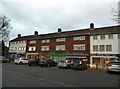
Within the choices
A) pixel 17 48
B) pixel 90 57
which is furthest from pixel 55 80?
pixel 17 48

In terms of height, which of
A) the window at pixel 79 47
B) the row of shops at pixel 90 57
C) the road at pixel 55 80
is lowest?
the road at pixel 55 80

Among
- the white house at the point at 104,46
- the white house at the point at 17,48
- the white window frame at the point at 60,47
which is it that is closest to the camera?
the white house at the point at 104,46

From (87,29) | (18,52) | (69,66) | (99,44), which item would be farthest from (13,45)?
(69,66)

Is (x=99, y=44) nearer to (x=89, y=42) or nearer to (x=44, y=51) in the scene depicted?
(x=89, y=42)

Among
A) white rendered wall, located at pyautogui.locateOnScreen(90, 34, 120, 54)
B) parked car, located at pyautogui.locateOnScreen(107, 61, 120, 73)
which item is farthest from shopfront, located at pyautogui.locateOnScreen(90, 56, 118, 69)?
parked car, located at pyautogui.locateOnScreen(107, 61, 120, 73)

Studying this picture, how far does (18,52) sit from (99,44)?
117 feet

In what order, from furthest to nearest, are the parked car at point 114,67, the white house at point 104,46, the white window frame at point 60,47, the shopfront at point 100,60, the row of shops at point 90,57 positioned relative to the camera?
the white window frame at point 60,47
the shopfront at point 100,60
the row of shops at point 90,57
the white house at point 104,46
the parked car at point 114,67

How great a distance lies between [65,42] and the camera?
2491 inches

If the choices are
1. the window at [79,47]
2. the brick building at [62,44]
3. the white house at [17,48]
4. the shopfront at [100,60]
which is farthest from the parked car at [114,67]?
the white house at [17,48]

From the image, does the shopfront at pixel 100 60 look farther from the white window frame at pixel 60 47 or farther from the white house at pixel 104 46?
the white window frame at pixel 60 47

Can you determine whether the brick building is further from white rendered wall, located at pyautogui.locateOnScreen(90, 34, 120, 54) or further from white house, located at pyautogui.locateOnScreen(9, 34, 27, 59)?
white rendered wall, located at pyautogui.locateOnScreen(90, 34, 120, 54)

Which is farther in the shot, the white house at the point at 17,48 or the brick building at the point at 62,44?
the white house at the point at 17,48

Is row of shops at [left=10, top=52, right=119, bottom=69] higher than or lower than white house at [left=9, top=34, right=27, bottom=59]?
lower

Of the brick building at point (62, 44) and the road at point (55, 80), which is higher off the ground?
the brick building at point (62, 44)
